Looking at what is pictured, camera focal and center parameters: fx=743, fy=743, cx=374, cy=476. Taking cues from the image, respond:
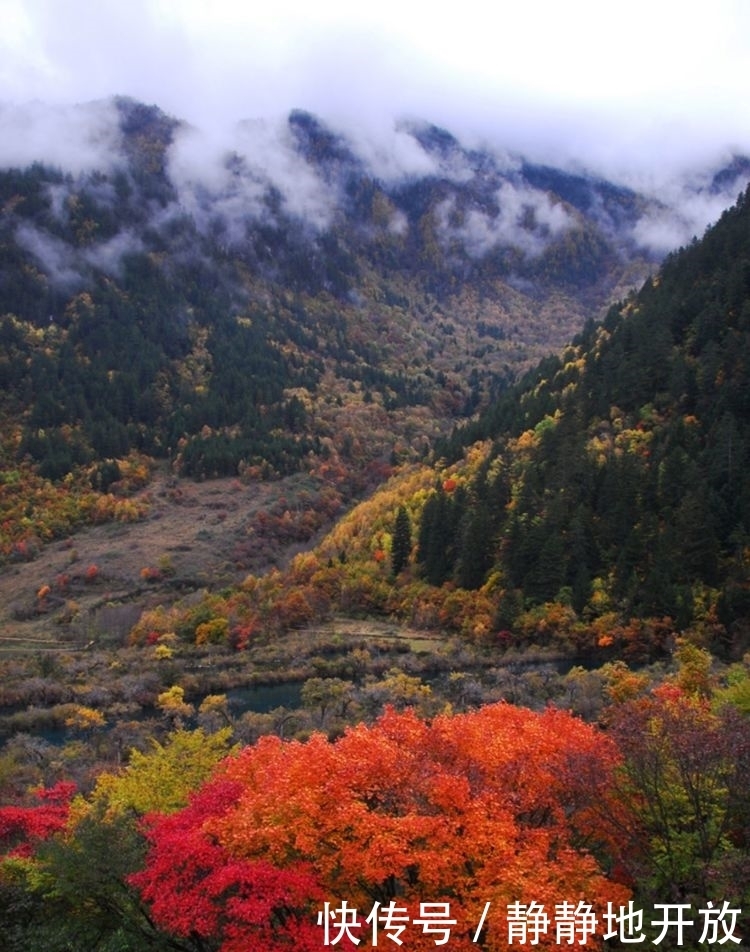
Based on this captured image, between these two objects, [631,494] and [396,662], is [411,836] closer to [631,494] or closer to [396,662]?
[396,662]

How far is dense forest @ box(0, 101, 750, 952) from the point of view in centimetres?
1984

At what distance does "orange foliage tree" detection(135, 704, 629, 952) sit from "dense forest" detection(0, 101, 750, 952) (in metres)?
0.10

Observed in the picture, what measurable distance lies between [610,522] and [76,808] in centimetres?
6672

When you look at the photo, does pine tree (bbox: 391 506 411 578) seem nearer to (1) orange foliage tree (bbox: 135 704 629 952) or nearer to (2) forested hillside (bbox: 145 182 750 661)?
(2) forested hillside (bbox: 145 182 750 661)

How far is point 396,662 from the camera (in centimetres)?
8244

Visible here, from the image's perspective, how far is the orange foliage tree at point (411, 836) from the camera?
18.9 meters

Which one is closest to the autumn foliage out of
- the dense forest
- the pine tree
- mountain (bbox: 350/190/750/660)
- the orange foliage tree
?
the dense forest

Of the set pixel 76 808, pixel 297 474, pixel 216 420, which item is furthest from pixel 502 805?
pixel 216 420

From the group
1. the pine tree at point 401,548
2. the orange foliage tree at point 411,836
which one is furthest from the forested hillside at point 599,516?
the orange foliage tree at point 411,836

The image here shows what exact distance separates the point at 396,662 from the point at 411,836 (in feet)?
209

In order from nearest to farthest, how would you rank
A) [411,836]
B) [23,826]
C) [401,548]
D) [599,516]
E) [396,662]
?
[411,836]
[23,826]
[396,662]
[599,516]
[401,548]

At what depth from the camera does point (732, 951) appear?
693 inches

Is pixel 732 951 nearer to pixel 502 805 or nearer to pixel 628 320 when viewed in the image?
pixel 502 805

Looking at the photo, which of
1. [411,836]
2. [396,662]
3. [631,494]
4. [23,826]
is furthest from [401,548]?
[411,836]
